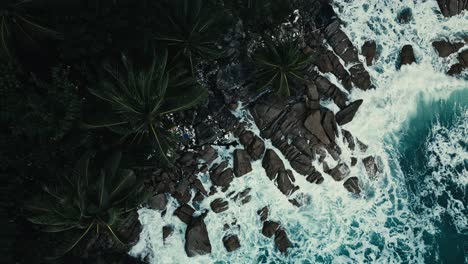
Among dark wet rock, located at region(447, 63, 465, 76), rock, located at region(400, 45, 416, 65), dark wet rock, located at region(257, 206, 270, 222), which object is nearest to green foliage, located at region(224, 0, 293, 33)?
rock, located at region(400, 45, 416, 65)

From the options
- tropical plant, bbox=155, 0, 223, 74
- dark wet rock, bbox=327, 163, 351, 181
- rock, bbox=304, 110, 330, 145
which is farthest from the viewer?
dark wet rock, bbox=327, 163, 351, 181

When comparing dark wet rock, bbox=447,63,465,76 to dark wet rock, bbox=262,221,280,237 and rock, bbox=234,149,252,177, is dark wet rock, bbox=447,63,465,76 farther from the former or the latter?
dark wet rock, bbox=262,221,280,237

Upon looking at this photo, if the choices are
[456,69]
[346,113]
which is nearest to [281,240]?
[346,113]

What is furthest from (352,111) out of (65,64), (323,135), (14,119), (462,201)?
(14,119)

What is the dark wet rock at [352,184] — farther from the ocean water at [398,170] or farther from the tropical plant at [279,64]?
the tropical plant at [279,64]

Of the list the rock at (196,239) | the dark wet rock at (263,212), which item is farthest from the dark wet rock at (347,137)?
the rock at (196,239)

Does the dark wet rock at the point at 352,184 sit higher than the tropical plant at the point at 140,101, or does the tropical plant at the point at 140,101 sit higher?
the tropical plant at the point at 140,101
